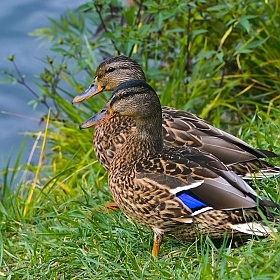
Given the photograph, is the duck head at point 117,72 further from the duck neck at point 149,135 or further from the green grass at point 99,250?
the duck neck at point 149,135

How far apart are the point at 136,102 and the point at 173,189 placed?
0.58 meters

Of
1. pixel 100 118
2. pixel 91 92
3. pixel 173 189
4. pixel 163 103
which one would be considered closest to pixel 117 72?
pixel 91 92

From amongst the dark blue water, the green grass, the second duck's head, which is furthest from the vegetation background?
the second duck's head

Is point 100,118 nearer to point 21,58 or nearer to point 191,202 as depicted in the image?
point 191,202

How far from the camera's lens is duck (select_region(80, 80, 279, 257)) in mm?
3836

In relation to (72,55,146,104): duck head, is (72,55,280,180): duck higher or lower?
lower

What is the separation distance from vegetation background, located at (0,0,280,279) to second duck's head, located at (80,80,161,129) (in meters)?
0.62

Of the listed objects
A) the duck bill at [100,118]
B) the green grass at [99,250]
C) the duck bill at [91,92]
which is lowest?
the green grass at [99,250]

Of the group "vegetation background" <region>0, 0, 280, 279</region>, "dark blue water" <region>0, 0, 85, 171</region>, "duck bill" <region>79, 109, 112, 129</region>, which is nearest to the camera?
"vegetation background" <region>0, 0, 280, 279</region>

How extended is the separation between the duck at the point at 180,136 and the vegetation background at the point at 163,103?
163 millimetres

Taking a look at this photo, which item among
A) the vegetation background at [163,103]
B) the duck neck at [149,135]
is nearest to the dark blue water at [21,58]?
the vegetation background at [163,103]

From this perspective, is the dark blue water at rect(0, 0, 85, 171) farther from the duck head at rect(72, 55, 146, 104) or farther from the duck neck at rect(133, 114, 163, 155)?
the duck neck at rect(133, 114, 163, 155)

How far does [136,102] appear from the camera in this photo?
4270 mm

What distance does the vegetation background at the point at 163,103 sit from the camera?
12.4ft
